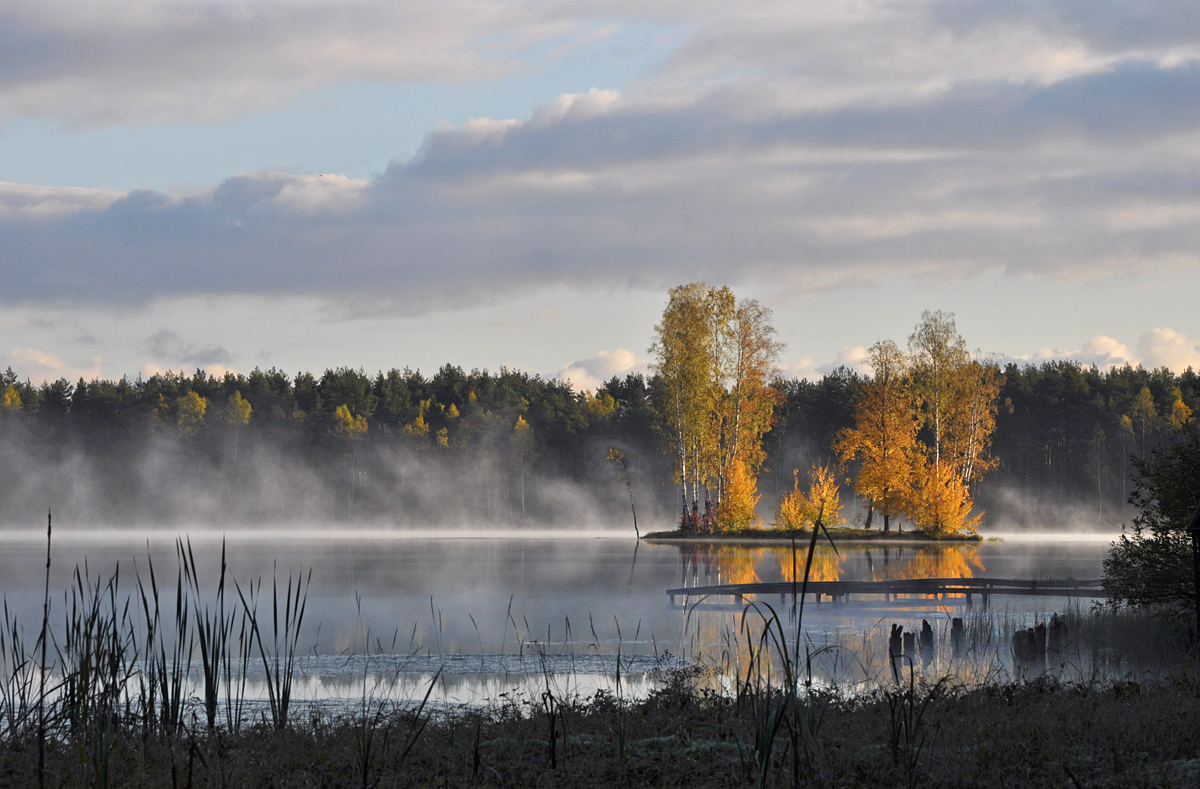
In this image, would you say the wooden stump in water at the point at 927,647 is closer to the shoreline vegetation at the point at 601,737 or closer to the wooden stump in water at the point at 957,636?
the wooden stump in water at the point at 957,636

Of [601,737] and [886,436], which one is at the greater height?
[886,436]

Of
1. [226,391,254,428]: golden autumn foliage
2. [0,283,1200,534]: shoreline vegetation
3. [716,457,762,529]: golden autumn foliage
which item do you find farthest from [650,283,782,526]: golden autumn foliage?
[226,391,254,428]: golden autumn foliage

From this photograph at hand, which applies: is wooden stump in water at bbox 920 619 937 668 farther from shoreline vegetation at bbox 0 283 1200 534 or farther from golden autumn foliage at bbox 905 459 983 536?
shoreline vegetation at bbox 0 283 1200 534

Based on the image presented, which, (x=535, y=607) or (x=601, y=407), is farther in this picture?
(x=601, y=407)

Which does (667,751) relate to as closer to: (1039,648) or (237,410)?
(1039,648)

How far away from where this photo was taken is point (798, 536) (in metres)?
46.2

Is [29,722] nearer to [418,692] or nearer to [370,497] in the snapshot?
[418,692]

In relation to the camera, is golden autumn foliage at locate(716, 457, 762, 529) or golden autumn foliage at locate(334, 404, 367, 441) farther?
golden autumn foliage at locate(334, 404, 367, 441)

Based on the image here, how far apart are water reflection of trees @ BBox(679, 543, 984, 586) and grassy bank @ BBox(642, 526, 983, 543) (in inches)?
40.4

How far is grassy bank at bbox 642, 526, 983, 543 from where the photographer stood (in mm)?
46656

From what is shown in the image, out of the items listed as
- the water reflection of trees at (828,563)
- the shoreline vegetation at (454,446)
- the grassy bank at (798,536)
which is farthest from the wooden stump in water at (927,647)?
the shoreline vegetation at (454,446)

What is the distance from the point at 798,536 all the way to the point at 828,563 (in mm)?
12660

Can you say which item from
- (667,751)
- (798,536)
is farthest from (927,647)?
(798,536)

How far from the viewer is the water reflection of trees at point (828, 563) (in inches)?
1107
